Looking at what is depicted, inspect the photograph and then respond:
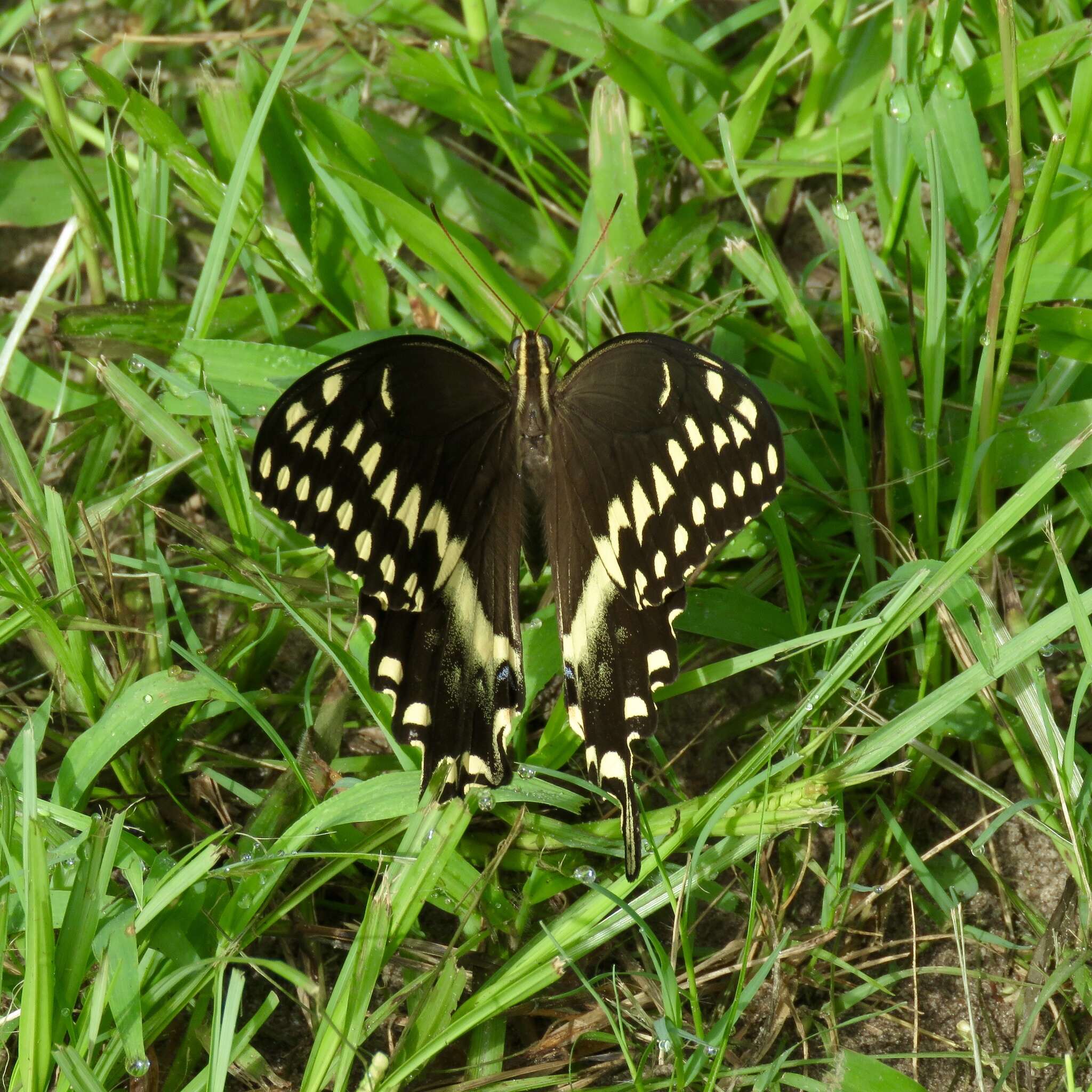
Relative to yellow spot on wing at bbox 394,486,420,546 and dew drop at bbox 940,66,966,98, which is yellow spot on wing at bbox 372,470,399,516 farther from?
dew drop at bbox 940,66,966,98

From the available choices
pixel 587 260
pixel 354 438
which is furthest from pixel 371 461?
pixel 587 260

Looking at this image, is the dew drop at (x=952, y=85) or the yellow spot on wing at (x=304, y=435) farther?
the dew drop at (x=952, y=85)

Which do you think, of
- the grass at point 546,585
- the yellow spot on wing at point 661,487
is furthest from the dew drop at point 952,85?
the yellow spot on wing at point 661,487

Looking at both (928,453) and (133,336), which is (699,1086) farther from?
(133,336)

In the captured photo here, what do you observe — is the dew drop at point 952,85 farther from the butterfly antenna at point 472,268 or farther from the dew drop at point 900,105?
the butterfly antenna at point 472,268

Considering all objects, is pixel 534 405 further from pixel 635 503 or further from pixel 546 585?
pixel 546 585

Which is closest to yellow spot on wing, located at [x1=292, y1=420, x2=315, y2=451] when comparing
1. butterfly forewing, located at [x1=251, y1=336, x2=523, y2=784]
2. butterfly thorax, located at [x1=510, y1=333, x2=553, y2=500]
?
butterfly forewing, located at [x1=251, y1=336, x2=523, y2=784]
